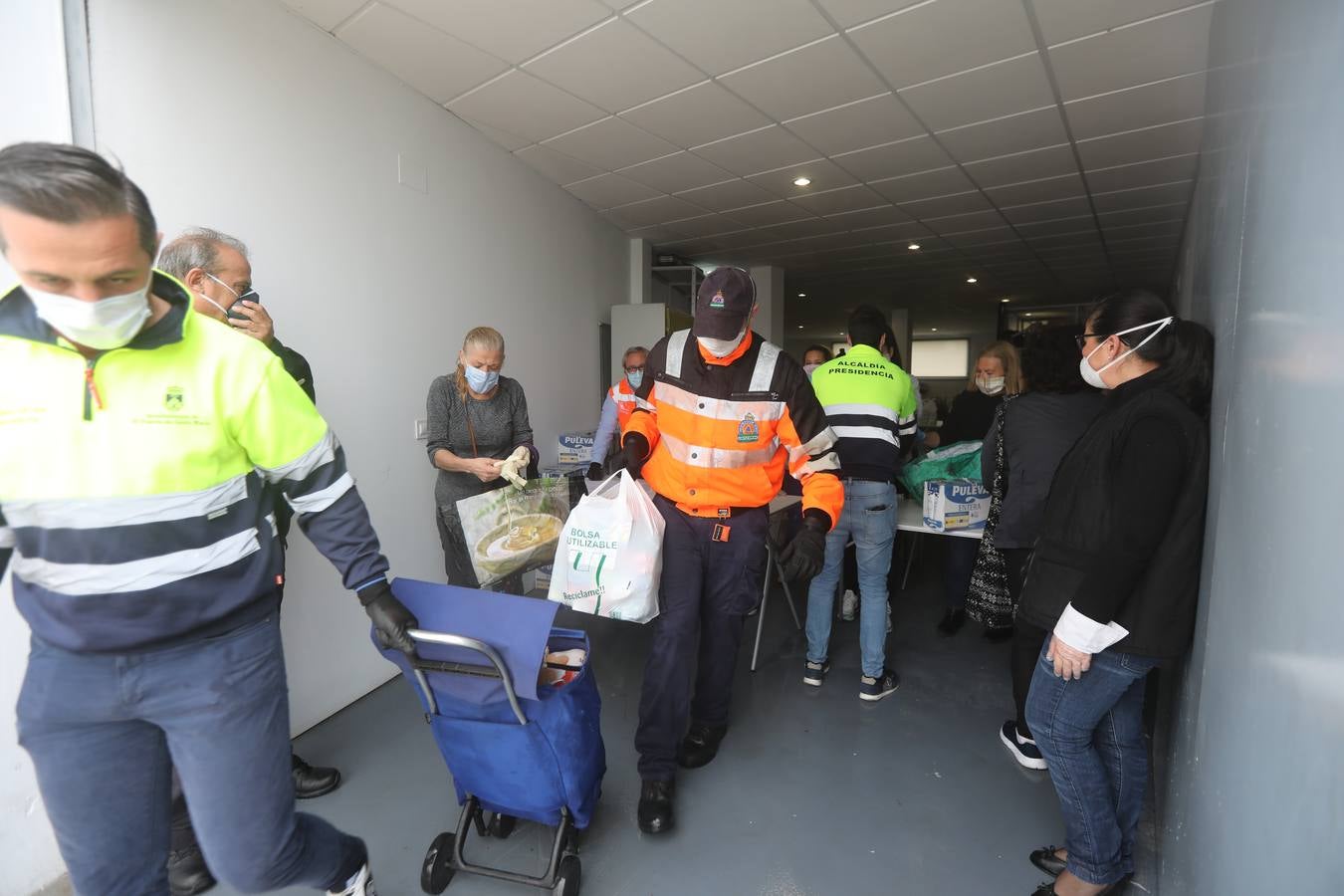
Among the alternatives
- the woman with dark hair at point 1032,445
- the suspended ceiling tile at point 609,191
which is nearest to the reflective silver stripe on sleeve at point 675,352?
the woman with dark hair at point 1032,445

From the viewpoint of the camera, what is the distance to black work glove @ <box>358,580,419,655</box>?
1.29 metres

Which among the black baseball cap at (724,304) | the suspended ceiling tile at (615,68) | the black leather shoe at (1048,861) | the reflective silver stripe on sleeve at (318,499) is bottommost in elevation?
the black leather shoe at (1048,861)

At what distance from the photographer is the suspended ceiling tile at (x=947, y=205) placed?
15.5 ft

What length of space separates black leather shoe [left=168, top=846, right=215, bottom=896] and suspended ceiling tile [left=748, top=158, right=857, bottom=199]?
431 centimetres

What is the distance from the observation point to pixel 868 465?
263cm

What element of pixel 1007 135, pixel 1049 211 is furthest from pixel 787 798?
pixel 1049 211

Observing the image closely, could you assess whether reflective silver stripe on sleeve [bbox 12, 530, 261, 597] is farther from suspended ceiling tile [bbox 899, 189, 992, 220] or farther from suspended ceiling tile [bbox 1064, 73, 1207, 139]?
suspended ceiling tile [bbox 899, 189, 992, 220]

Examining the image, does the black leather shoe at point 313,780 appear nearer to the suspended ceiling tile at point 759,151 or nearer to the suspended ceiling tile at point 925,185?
the suspended ceiling tile at point 759,151

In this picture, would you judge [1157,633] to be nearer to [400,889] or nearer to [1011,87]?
[400,889]

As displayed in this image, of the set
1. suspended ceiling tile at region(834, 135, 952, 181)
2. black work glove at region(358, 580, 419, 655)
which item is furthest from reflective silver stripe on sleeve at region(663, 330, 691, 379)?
suspended ceiling tile at region(834, 135, 952, 181)

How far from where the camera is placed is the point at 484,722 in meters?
1.52

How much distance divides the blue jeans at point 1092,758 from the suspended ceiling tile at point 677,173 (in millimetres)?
3459

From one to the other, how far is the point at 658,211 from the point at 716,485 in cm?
367

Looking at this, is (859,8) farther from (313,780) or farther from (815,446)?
(313,780)
